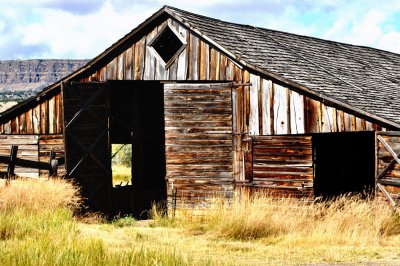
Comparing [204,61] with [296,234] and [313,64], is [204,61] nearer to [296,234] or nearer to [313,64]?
[313,64]

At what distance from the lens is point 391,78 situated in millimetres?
21672

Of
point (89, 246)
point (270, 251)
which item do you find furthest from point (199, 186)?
point (89, 246)

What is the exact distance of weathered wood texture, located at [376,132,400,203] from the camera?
14359 mm

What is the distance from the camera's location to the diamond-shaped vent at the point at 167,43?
18062 millimetres

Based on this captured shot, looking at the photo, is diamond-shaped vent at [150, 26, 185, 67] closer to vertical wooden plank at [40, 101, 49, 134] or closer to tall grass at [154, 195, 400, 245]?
vertical wooden plank at [40, 101, 49, 134]

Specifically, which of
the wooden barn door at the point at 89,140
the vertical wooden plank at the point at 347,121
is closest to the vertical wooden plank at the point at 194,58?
the wooden barn door at the point at 89,140

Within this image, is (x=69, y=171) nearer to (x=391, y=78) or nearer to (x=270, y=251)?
(x=270, y=251)

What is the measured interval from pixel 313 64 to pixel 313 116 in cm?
416

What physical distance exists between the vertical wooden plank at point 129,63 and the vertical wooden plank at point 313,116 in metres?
5.52

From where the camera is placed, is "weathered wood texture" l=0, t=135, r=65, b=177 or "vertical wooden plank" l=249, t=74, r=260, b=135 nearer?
"vertical wooden plank" l=249, t=74, r=260, b=135

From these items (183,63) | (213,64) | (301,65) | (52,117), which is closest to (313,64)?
(301,65)

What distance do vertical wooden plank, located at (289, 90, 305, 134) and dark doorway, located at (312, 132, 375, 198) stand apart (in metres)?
5.68

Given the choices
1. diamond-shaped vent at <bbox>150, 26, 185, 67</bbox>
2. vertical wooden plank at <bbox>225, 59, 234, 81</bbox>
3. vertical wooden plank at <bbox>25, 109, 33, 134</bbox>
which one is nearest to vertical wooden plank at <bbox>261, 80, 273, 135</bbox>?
vertical wooden plank at <bbox>225, 59, 234, 81</bbox>

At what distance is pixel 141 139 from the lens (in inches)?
867
